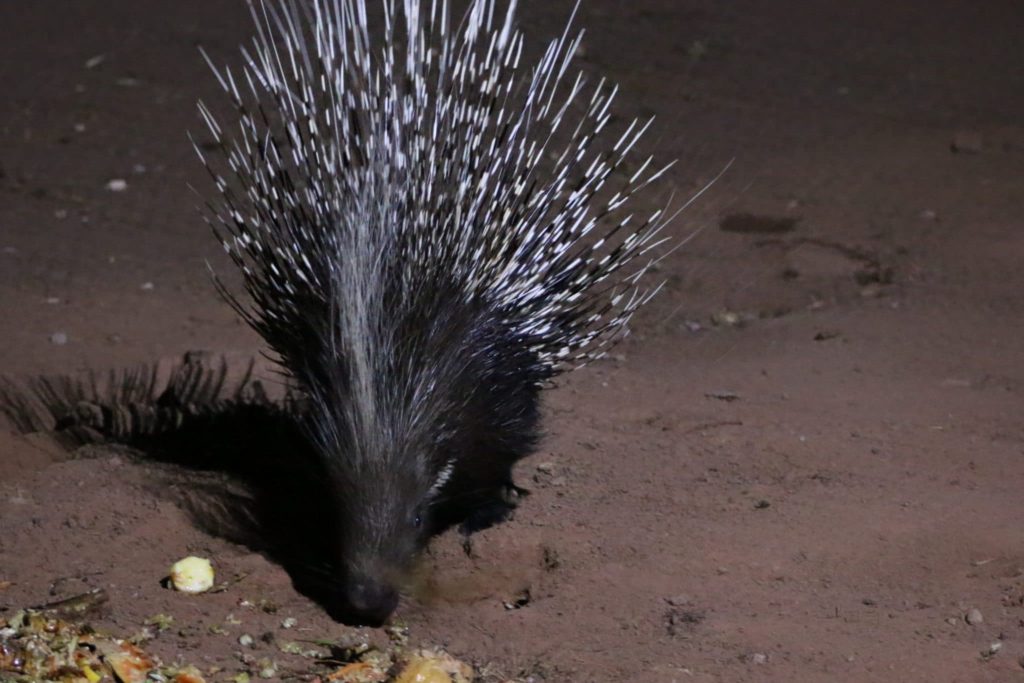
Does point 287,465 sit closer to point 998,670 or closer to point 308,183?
point 308,183

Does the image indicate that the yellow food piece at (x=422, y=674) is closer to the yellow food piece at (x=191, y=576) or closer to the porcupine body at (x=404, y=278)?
the porcupine body at (x=404, y=278)

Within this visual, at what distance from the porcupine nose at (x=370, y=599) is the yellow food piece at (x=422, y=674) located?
234 millimetres

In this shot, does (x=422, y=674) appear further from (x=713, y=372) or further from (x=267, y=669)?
(x=713, y=372)

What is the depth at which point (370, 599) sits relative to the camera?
8.61 ft

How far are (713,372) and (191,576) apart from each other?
Result: 183cm

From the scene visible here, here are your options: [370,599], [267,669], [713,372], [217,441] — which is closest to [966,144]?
[713,372]

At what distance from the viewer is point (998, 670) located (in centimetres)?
238

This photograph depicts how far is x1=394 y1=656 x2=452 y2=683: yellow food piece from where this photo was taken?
7.80ft

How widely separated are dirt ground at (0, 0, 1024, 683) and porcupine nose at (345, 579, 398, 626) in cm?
Result: 12

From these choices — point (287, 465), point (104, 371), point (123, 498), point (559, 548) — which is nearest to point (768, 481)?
point (559, 548)

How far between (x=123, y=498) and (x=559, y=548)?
1.07m

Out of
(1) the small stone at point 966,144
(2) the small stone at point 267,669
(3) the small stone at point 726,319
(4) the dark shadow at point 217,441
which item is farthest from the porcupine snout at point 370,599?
(1) the small stone at point 966,144

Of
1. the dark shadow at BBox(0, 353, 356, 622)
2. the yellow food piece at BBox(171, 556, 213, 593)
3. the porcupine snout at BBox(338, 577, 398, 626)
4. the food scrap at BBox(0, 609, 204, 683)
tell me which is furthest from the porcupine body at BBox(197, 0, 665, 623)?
the food scrap at BBox(0, 609, 204, 683)

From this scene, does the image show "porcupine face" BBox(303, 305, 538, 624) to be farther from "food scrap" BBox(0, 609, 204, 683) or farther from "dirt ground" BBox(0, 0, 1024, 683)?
"food scrap" BBox(0, 609, 204, 683)
